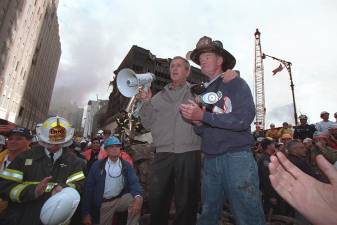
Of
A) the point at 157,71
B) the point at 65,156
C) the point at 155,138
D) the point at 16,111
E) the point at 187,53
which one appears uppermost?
the point at 157,71

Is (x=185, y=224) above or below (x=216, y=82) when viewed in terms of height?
below

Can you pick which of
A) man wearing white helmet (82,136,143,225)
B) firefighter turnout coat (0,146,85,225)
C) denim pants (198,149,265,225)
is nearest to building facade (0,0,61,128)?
man wearing white helmet (82,136,143,225)

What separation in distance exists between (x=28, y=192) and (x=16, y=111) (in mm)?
50860

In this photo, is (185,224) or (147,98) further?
(147,98)

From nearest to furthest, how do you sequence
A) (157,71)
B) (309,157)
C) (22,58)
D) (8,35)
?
(309,157), (8,35), (157,71), (22,58)

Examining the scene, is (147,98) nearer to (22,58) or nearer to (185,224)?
(185,224)

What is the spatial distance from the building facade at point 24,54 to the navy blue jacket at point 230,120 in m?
41.3

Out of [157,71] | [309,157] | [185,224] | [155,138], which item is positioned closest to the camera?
[185,224]

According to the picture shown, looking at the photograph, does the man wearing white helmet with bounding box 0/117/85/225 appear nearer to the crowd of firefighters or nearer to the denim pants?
the denim pants

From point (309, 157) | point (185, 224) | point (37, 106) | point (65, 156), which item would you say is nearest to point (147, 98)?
point (65, 156)

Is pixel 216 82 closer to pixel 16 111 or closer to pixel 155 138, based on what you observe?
pixel 155 138

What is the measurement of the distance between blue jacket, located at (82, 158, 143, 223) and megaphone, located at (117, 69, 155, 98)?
264 centimetres

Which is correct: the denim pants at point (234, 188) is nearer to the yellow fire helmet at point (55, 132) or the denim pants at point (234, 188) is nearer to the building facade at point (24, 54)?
the yellow fire helmet at point (55, 132)

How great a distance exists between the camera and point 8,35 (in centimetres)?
3838
